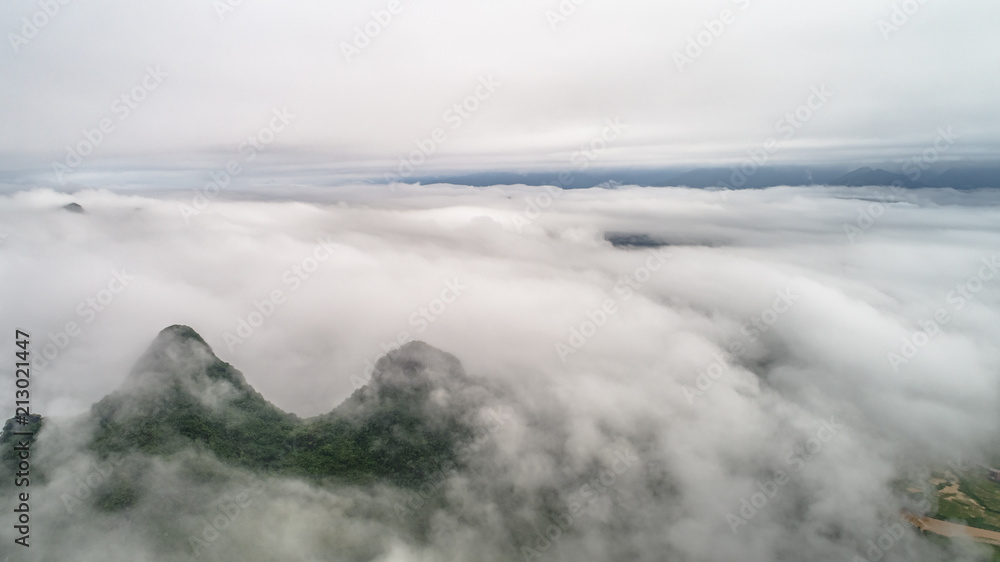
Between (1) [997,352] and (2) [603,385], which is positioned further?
(1) [997,352]

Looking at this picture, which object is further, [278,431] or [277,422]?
[277,422]

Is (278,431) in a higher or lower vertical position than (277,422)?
lower

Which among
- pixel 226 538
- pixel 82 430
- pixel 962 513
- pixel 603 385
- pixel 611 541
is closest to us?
pixel 226 538

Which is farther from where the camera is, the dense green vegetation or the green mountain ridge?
the green mountain ridge

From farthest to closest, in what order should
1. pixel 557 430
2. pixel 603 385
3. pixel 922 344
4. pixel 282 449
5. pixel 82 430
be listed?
pixel 922 344
pixel 603 385
pixel 557 430
pixel 282 449
pixel 82 430

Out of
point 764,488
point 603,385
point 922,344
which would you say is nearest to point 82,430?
point 603,385

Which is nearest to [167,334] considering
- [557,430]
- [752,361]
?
[557,430]

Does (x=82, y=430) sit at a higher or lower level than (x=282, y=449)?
higher

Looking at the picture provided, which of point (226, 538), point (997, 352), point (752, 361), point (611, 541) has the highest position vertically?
point (226, 538)

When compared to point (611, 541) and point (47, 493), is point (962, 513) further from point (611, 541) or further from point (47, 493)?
point (47, 493)

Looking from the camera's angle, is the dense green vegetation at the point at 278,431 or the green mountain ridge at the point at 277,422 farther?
the green mountain ridge at the point at 277,422

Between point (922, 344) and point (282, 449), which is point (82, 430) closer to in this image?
point (282, 449)
